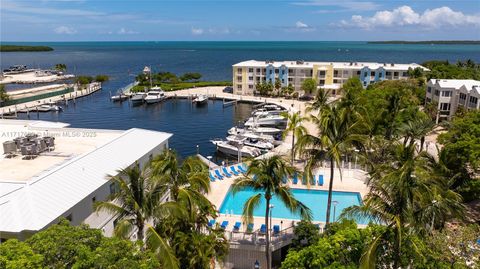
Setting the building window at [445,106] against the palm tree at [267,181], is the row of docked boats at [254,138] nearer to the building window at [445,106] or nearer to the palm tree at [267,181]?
the building window at [445,106]

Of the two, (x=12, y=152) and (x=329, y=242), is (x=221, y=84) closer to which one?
(x=12, y=152)

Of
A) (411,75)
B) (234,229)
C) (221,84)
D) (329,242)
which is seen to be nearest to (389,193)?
(329,242)

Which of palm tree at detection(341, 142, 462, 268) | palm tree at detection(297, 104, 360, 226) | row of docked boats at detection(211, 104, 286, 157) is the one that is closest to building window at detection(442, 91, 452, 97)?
row of docked boats at detection(211, 104, 286, 157)

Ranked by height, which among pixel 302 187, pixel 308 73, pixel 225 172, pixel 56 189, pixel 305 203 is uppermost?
pixel 308 73

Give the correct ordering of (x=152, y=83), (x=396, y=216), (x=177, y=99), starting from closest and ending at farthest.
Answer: (x=396, y=216) < (x=177, y=99) < (x=152, y=83)

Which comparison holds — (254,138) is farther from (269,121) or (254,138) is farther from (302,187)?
(302,187)

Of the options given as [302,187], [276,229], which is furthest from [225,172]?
[276,229]
